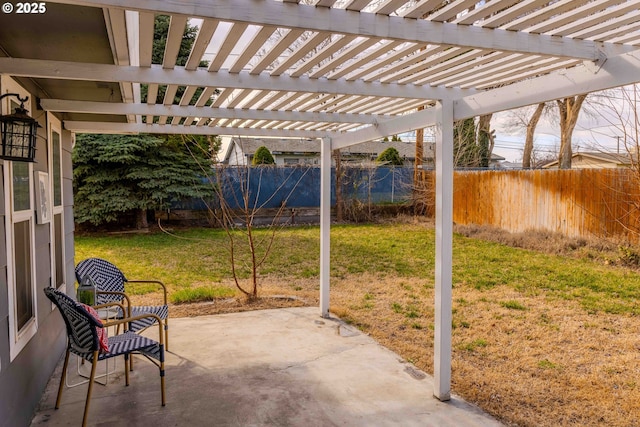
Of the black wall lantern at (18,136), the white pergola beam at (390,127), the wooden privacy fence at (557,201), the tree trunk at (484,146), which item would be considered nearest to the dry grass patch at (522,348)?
the white pergola beam at (390,127)

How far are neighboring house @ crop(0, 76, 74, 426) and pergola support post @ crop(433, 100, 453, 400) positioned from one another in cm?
248

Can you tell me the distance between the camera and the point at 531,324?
4.89 m

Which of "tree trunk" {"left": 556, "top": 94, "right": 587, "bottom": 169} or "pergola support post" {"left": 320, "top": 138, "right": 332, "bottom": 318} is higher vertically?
"tree trunk" {"left": 556, "top": 94, "right": 587, "bottom": 169}

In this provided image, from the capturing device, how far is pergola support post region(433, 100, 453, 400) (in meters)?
3.01

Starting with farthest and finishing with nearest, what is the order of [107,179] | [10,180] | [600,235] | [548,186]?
[107,179]
[548,186]
[600,235]
[10,180]

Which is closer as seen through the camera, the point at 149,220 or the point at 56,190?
the point at 56,190

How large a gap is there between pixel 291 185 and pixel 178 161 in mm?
3749

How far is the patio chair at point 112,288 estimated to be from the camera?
12.4 ft

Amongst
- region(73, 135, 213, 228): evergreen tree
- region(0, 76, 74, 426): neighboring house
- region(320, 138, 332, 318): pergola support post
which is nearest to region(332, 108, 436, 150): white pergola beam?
region(320, 138, 332, 318): pergola support post

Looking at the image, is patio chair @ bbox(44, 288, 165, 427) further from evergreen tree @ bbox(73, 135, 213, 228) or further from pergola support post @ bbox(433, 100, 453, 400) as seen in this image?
evergreen tree @ bbox(73, 135, 213, 228)

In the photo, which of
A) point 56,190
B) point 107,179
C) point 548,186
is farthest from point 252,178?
point 56,190

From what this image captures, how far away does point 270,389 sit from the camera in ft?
10.7

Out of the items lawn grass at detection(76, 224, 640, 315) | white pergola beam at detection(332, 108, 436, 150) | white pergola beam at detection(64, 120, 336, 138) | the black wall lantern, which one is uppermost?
white pergola beam at detection(64, 120, 336, 138)

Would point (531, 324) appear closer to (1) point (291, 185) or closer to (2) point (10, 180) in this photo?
(2) point (10, 180)
